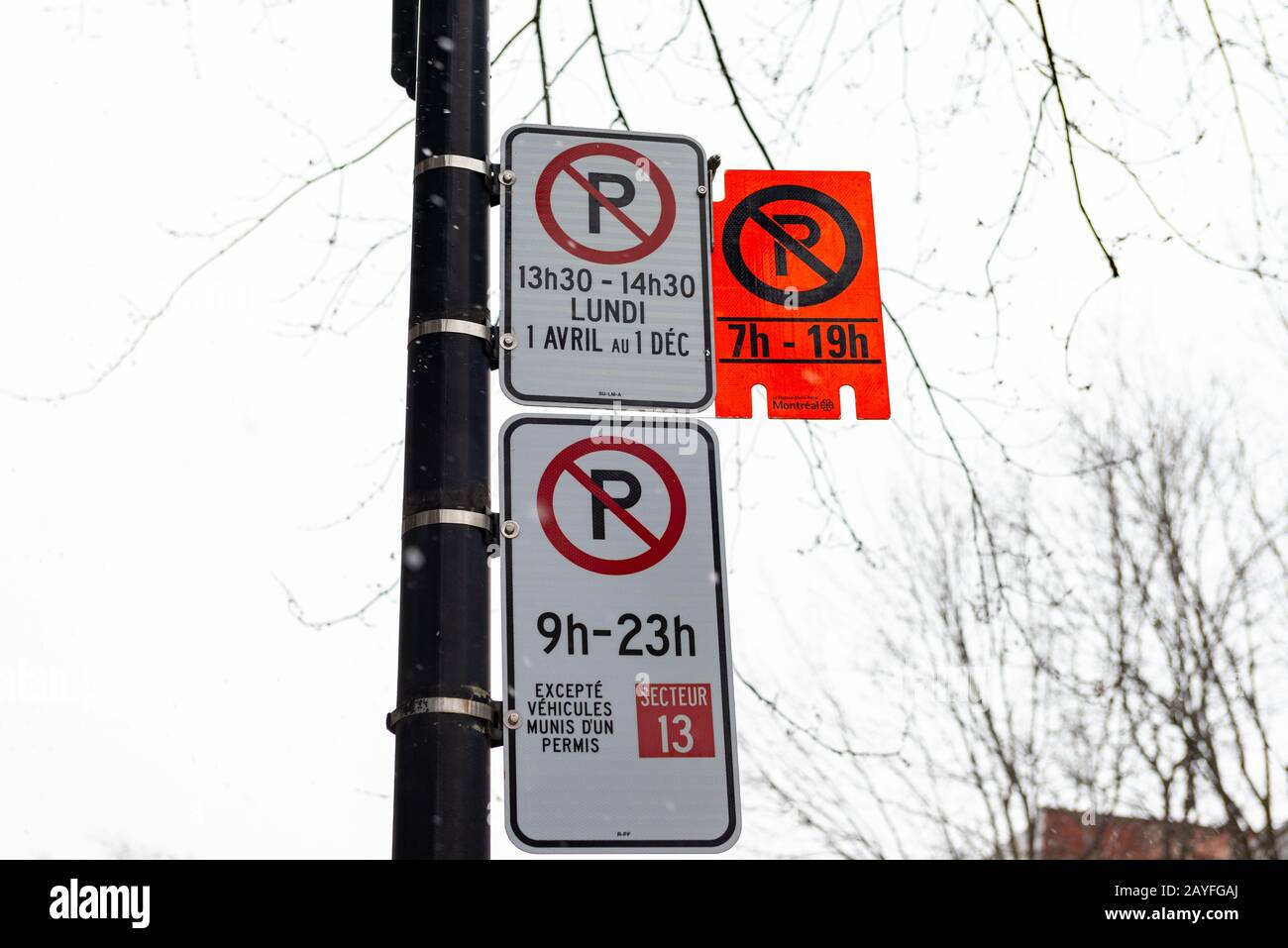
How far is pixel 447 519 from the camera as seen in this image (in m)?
2.46

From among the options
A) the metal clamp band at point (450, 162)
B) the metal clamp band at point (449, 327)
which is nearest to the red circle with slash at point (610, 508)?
the metal clamp band at point (449, 327)

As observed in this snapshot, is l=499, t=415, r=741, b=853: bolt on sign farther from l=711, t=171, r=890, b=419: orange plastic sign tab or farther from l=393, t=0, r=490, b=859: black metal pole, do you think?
l=711, t=171, r=890, b=419: orange plastic sign tab

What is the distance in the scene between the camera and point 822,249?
3.55 m

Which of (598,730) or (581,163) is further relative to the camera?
(581,163)

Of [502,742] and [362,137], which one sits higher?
[362,137]

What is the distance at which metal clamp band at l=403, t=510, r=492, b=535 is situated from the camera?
2.46 m

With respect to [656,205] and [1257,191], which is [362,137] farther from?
[1257,191]

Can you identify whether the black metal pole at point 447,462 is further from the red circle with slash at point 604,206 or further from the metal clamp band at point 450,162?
the red circle with slash at point 604,206

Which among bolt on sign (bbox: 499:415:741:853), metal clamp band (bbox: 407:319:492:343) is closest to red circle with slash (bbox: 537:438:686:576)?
bolt on sign (bbox: 499:415:741:853)

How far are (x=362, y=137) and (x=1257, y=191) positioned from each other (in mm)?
3479

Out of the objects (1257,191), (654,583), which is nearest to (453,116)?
(654,583)

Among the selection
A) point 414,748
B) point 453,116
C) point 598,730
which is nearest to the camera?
point 414,748

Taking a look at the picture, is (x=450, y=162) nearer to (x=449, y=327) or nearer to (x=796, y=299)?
(x=449, y=327)
